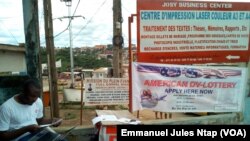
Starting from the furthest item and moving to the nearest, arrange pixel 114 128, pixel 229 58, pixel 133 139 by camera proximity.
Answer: pixel 229 58, pixel 114 128, pixel 133 139

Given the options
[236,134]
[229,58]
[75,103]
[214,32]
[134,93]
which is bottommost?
[75,103]

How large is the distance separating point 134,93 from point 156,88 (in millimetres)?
372

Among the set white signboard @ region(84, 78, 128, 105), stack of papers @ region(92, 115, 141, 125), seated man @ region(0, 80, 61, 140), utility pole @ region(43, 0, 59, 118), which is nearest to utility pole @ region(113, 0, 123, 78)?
white signboard @ region(84, 78, 128, 105)

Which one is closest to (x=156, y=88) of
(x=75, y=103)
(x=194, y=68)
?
(x=194, y=68)

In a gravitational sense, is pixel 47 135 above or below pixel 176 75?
below

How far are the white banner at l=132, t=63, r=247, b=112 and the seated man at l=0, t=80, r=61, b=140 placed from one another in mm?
2172

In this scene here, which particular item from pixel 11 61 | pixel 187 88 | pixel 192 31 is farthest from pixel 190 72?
pixel 11 61

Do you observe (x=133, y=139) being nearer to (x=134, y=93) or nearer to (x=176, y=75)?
(x=134, y=93)

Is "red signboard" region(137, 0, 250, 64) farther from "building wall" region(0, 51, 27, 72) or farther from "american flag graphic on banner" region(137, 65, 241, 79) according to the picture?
"building wall" region(0, 51, 27, 72)

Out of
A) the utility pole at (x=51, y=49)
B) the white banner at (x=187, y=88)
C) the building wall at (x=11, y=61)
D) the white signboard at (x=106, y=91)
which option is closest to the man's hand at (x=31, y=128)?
the white banner at (x=187, y=88)

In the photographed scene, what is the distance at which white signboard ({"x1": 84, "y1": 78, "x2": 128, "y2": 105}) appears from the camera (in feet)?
31.9

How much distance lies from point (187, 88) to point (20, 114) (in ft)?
10.1

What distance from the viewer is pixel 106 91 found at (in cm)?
980

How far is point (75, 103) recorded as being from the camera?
19422 millimetres
